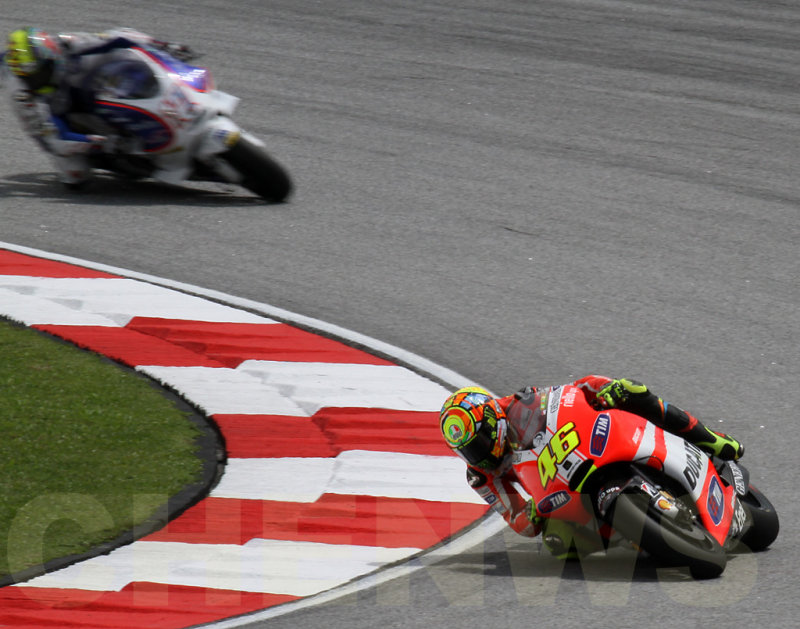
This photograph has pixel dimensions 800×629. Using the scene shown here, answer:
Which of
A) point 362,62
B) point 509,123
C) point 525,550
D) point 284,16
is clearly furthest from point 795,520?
point 284,16

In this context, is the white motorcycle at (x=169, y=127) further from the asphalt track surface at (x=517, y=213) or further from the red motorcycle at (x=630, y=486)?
the red motorcycle at (x=630, y=486)

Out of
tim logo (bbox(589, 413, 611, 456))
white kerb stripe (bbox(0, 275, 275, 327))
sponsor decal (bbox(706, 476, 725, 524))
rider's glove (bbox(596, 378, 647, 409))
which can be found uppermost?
rider's glove (bbox(596, 378, 647, 409))

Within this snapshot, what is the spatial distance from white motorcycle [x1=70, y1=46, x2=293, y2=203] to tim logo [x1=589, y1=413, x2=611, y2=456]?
6.12 m

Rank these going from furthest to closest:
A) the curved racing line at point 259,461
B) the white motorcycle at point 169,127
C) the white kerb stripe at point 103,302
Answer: the white motorcycle at point 169,127 → the white kerb stripe at point 103,302 → the curved racing line at point 259,461

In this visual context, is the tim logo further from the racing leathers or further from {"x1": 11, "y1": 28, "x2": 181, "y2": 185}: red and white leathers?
{"x1": 11, "y1": 28, "x2": 181, "y2": 185}: red and white leathers

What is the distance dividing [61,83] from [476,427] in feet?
22.0

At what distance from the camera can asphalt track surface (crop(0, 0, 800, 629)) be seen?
5.64m

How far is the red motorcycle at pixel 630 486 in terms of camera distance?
5208 mm

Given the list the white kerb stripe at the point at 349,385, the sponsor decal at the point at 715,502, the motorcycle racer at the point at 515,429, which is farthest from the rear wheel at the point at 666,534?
the white kerb stripe at the point at 349,385

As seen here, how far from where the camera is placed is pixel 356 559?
571 centimetres

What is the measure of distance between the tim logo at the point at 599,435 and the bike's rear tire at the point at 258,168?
6.15 metres

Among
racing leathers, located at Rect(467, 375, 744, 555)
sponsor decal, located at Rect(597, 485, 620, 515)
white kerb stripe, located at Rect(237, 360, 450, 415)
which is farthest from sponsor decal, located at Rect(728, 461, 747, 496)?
white kerb stripe, located at Rect(237, 360, 450, 415)

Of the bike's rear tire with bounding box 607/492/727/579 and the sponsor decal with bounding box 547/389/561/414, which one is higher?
the sponsor decal with bounding box 547/389/561/414

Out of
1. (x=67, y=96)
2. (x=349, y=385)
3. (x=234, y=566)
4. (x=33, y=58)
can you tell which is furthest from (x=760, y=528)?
(x=33, y=58)
